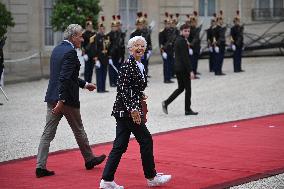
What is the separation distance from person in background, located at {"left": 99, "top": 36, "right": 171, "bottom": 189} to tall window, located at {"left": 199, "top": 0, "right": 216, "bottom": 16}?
25.7m

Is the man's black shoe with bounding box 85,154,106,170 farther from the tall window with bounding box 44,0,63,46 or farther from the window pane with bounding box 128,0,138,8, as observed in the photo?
the window pane with bounding box 128,0,138,8

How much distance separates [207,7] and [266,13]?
110 inches

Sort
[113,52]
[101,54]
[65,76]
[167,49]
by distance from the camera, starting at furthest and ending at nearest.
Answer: [167,49]
[113,52]
[101,54]
[65,76]

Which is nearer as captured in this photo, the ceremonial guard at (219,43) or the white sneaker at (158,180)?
the white sneaker at (158,180)

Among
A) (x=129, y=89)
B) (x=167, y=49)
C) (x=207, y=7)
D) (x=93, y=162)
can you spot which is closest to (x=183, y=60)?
(x=93, y=162)

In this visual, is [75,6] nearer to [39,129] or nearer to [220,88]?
[220,88]

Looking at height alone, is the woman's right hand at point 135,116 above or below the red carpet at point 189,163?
above

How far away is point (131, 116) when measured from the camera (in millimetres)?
8477

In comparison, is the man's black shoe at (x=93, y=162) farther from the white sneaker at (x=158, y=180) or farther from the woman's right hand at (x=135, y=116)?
the woman's right hand at (x=135, y=116)

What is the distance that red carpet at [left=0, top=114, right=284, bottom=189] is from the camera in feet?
29.5

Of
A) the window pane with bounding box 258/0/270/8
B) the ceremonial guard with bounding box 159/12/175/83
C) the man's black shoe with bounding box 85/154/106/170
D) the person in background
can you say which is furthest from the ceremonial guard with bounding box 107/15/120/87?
the window pane with bounding box 258/0/270/8

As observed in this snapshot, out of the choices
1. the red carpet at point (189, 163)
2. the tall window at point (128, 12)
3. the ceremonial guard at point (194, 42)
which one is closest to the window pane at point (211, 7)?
the tall window at point (128, 12)

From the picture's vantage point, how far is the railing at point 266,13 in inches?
1369

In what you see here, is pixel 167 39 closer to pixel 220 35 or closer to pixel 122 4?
pixel 220 35
